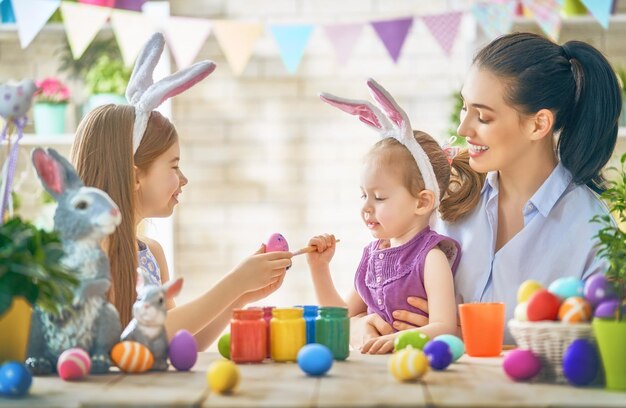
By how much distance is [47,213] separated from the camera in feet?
14.9

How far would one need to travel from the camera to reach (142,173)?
2.21 m

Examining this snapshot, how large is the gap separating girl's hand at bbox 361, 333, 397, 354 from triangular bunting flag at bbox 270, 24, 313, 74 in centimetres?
287

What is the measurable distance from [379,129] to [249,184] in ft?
8.87

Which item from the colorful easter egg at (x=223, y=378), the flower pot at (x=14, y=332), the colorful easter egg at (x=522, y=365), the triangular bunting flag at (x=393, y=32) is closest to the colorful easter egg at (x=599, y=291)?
the colorful easter egg at (x=522, y=365)

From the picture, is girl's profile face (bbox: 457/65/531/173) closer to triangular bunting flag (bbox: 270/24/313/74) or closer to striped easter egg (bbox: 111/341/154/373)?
striped easter egg (bbox: 111/341/154/373)

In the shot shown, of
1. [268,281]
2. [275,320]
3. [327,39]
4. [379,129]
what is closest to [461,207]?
[379,129]

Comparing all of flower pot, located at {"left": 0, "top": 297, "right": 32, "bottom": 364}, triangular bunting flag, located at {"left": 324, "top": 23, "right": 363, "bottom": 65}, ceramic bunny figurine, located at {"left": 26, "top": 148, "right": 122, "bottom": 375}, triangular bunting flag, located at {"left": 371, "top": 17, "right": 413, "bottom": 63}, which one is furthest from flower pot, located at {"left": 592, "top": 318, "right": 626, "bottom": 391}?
triangular bunting flag, located at {"left": 324, "top": 23, "right": 363, "bottom": 65}

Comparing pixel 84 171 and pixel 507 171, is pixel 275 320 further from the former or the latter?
pixel 507 171

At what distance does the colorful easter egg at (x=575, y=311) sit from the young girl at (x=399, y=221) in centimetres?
60

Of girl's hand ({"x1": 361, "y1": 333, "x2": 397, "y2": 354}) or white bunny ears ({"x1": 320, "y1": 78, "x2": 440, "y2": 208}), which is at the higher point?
white bunny ears ({"x1": 320, "y1": 78, "x2": 440, "y2": 208})

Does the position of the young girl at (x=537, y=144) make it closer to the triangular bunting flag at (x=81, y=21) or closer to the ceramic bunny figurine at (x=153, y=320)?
the ceramic bunny figurine at (x=153, y=320)

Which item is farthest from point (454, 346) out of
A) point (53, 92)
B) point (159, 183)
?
point (53, 92)

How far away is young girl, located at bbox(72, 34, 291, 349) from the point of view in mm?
1855

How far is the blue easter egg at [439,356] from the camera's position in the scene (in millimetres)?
1510
